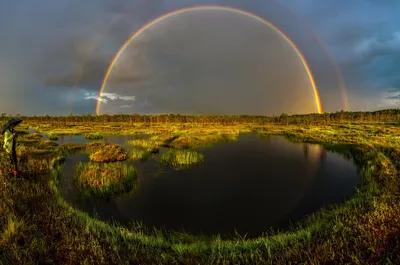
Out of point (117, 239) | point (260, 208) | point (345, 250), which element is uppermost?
point (345, 250)

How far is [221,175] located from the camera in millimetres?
23516

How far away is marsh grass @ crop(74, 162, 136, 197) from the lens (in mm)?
16828

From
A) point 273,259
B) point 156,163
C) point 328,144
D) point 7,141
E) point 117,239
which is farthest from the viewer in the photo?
point 328,144

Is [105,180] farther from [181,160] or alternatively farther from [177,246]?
[177,246]

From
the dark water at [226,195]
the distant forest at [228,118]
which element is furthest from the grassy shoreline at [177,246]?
the distant forest at [228,118]

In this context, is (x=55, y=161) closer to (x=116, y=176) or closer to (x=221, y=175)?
(x=116, y=176)

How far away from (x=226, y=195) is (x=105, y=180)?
348 inches

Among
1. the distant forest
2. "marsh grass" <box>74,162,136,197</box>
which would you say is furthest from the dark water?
the distant forest

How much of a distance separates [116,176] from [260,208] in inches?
419

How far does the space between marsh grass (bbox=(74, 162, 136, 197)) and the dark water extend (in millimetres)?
743

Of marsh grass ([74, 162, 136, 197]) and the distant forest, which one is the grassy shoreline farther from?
the distant forest

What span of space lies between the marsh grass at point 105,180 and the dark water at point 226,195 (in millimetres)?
743

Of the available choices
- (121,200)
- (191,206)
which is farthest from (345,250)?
(121,200)

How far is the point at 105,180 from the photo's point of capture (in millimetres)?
17516
